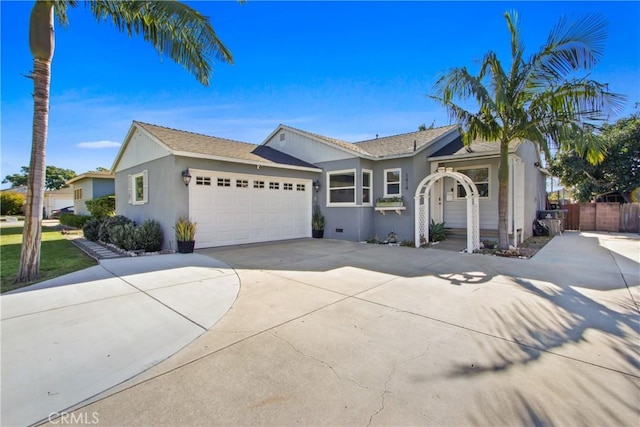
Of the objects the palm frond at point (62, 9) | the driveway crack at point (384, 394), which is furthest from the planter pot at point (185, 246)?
the driveway crack at point (384, 394)

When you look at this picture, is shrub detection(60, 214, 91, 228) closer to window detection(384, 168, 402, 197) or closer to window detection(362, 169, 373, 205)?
window detection(362, 169, 373, 205)

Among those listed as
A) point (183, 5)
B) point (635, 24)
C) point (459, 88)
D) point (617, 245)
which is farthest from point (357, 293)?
point (617, 245)

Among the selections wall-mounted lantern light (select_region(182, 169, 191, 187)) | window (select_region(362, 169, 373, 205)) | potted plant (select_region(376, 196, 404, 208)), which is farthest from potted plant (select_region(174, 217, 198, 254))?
potted plant (select_region(376, 196, 404, 208))

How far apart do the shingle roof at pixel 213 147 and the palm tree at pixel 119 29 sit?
2.33 m

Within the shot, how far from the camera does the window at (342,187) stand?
38.4ft

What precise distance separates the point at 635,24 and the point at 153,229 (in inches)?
573

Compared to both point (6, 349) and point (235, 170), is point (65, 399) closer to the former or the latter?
point (6, 349)

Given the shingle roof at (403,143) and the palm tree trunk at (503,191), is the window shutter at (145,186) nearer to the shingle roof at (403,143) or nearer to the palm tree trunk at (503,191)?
the shingle roof at (403,143)

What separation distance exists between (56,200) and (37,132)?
38089mm

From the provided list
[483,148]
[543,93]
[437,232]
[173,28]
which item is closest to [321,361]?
[173,28]

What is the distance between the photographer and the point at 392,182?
11633 mm

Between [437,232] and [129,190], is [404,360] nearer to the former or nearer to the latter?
[437,232]

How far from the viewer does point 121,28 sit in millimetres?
7062

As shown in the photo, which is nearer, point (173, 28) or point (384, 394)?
point (384, 394)
